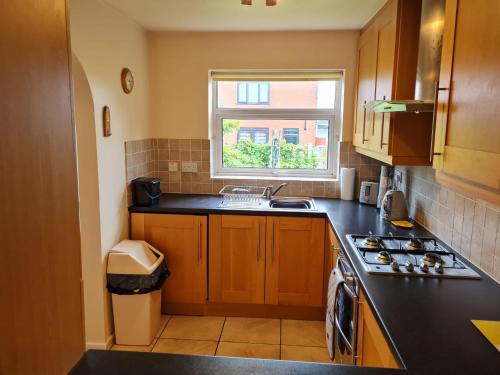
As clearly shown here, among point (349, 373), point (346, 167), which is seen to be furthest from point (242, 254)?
point (349, 373)

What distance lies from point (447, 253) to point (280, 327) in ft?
4.79

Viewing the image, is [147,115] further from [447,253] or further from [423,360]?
[423,360]

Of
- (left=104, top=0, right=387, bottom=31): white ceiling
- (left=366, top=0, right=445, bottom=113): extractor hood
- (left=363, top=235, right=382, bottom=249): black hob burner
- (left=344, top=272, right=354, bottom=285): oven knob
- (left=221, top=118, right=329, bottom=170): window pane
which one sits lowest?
(left=344, top=272, right=354, bottom=285): oven knob

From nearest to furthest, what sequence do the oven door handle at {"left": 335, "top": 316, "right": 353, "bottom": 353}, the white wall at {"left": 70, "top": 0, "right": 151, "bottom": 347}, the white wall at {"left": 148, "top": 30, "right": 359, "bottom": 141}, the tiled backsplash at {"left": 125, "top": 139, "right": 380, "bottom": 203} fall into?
the oven door handle at {"left": 335, "top": 316, "right": 353, "bottom": 353}, the white wall at {"left": 70, "top": 0, "right": 151, "bottom": 347}, the white wall at {"left": 148, "top": 30, "right": 359, "bottom": 141}, the tiled backsplash at {"left": 125, "top": 139, "right": 380, "bottom": 203}

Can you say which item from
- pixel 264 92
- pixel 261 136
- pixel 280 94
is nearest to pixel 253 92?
pixel 264 92

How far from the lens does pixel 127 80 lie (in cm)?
285

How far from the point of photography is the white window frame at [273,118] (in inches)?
134

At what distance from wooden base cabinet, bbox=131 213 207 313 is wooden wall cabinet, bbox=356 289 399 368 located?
1540 millimetres

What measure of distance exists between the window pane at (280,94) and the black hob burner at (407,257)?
61.9 inches

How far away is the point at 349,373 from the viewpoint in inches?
38.1

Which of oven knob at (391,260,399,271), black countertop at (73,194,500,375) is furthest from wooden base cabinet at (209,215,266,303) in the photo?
oven knob at (391,260,399,271)

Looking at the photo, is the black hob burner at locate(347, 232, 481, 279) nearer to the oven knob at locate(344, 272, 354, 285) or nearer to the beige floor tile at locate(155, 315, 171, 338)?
the oven knob at locate(344, 272, 354, 285)

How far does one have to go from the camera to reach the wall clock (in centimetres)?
280

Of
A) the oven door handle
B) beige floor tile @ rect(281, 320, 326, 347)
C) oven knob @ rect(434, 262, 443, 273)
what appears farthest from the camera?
beige floor tile @ rect(281, 320, 326, 347)
